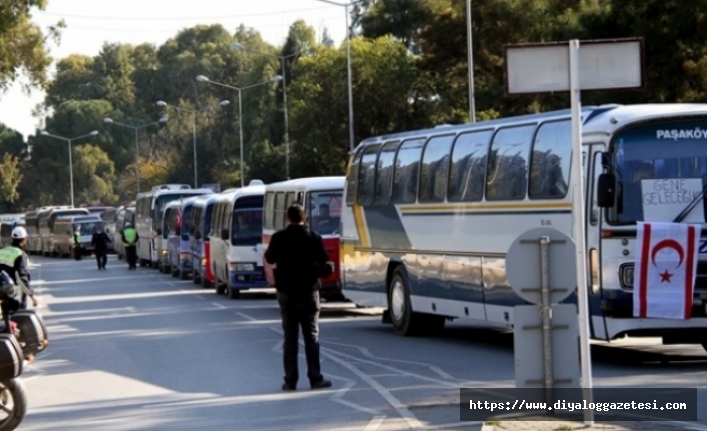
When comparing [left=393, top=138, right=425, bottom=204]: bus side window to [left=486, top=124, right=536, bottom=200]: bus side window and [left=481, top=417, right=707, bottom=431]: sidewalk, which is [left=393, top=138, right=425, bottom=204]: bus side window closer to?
[left=486, top=124, right=536, bottom=200]: bus side window

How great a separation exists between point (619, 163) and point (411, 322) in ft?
20.1

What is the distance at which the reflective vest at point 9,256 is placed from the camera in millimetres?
15383

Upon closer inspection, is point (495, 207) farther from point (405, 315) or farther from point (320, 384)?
point (320, 384)

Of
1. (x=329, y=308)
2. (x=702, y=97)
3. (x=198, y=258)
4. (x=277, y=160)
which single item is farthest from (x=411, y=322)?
(x=277, y=160)

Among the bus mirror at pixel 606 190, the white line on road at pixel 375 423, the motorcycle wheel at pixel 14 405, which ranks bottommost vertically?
the white line on road at pixel 375 423

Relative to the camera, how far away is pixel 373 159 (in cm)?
2228

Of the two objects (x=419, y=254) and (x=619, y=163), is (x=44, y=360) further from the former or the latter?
(x=619, y=163)

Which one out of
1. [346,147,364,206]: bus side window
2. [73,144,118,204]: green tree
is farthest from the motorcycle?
[73,144,118,204]: green tree

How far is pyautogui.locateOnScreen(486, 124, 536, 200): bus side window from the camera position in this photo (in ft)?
56.1

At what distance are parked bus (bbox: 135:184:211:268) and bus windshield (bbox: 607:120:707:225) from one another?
124 ft

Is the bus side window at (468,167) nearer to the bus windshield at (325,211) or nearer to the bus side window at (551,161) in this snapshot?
the bus side window at (551,161)

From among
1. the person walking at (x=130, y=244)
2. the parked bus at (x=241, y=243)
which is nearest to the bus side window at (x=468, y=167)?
the parked bus at (x=241, y=243)

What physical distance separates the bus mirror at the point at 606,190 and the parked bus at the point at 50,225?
219ft

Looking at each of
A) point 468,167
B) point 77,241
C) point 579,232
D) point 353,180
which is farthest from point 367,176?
point 77,241
